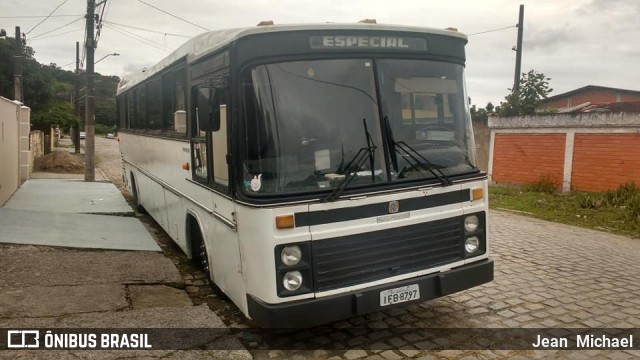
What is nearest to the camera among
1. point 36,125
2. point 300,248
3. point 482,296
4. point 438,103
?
point 300,248

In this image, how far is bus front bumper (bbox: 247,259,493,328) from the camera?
12.9 feet

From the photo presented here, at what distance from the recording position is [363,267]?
418cm

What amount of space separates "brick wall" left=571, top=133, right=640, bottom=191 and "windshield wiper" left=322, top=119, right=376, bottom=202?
1338 centimetres

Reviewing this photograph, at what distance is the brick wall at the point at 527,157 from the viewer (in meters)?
17.1

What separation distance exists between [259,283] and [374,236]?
101 cm

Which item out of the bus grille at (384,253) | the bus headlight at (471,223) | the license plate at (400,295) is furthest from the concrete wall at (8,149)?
the bus headlight at (471,223)

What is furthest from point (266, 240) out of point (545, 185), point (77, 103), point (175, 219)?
point (77, 103)

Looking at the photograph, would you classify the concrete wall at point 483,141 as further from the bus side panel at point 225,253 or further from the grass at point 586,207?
the bus side panel at point 225,253

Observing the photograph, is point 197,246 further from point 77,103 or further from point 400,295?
point 77,103

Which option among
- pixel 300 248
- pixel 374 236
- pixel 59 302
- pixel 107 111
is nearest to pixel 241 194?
pixel 300 248

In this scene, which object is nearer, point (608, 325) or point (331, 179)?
point (331, 179)

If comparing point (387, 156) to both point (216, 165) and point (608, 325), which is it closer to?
point (216, 165)

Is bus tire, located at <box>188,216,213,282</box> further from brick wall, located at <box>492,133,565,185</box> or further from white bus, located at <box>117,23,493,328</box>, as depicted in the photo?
brick wall, located at <box>492,133,565,185</box>

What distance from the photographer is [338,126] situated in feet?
13.6
